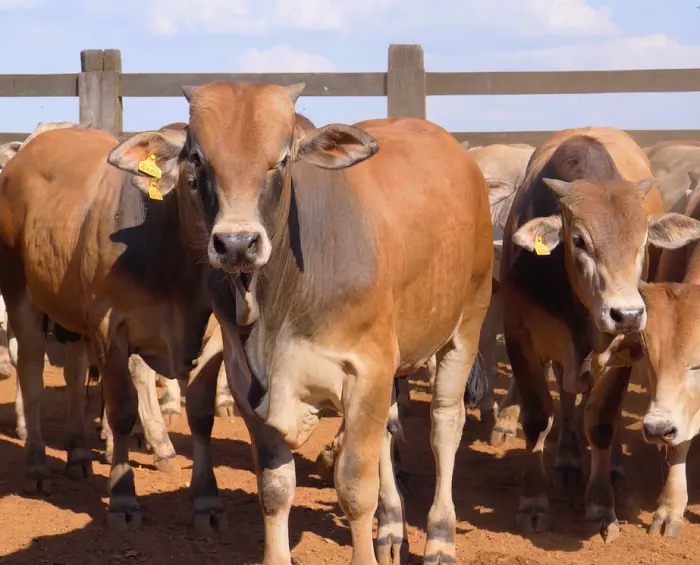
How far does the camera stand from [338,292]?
188 inches

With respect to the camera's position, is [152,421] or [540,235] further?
[152,421]

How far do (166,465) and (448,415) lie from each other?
2104 mm

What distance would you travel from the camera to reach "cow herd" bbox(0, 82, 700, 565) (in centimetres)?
471

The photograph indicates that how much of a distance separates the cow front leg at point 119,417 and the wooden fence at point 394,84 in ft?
17.4

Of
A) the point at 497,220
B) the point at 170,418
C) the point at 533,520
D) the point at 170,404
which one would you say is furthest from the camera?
the point at 497,220

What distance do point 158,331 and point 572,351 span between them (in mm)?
2164

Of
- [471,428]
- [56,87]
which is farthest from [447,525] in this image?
[56,87]

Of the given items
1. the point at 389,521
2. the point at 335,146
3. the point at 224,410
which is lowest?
the point at 224,410

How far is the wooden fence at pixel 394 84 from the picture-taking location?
1113 cm

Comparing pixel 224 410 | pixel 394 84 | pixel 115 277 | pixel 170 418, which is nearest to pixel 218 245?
pixel 115 277

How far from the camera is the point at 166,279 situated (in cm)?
602

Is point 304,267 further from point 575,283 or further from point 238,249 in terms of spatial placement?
point 575,283

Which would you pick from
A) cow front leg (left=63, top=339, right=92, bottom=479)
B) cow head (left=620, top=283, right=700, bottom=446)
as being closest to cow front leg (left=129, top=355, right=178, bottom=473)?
cow front leg (left=63, top=339, right=92, bottom=479)

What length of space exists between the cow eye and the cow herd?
0.01m
